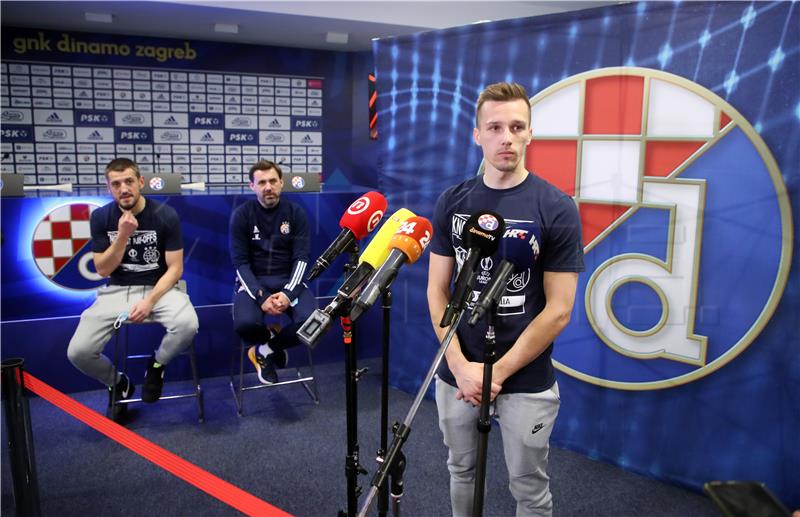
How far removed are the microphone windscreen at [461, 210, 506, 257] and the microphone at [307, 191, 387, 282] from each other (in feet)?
0.95

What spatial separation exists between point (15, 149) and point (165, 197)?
101 inches

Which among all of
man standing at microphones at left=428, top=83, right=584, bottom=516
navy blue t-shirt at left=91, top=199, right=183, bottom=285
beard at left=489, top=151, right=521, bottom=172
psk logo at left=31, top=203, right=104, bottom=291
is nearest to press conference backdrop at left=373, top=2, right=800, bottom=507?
man standing at microphones at left=428, top=83, right=584, bottom=516

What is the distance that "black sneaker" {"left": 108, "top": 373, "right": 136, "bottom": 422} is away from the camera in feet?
10.8

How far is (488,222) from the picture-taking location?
52.4 inches

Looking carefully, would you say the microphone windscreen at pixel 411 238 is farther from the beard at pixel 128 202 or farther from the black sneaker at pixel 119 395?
the black sneaker at pixel 119 395

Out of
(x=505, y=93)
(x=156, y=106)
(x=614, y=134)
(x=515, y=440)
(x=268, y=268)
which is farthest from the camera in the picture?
(x=156, y=106)

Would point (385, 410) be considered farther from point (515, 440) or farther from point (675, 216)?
point (675, 216)

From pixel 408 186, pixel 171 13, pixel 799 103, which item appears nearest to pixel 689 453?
pixel 799 103

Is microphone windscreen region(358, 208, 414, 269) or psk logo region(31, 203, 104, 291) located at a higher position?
microphone windscreen region(358, 208, 414, 269)

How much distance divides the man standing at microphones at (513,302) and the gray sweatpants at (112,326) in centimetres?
199

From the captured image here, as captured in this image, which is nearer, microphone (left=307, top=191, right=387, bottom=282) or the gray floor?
microphone (left=307, top=191, right=387, bottom=282)

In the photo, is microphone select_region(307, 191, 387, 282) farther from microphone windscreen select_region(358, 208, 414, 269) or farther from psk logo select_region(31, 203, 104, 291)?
psk logo select_region(31, 203, 104, 291)

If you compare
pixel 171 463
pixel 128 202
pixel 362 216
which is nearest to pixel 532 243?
pixel 362 216

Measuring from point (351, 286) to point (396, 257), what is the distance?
11 cm
